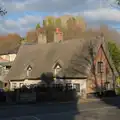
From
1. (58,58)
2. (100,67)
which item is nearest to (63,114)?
(58,58)

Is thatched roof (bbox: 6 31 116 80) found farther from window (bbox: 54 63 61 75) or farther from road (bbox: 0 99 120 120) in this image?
road (bbox: 0 99 120 120)

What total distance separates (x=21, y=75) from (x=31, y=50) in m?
6.11

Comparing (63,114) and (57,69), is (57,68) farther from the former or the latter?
(63,114)

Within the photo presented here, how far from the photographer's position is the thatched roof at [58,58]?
53.7 meters

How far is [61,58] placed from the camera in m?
56.1

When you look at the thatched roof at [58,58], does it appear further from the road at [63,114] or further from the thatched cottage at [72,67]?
the road at [63,114]

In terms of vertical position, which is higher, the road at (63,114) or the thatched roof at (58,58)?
the thatched roof at (58,58)

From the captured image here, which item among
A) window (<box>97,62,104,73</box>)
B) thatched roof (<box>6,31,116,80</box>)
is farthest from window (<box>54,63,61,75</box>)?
window (<box>97,62,104,73</box>)

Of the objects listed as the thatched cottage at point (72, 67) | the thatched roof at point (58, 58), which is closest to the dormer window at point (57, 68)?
the thatched cottage at point (72, 67)

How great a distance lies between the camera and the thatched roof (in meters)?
53.7

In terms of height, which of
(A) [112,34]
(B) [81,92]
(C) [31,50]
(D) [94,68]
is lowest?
(B) [81,92]

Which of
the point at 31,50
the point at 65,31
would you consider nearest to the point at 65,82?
the point at 31,50

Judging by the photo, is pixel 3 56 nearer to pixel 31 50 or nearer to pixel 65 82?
pixel 31 50

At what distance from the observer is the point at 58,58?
2218 inches
